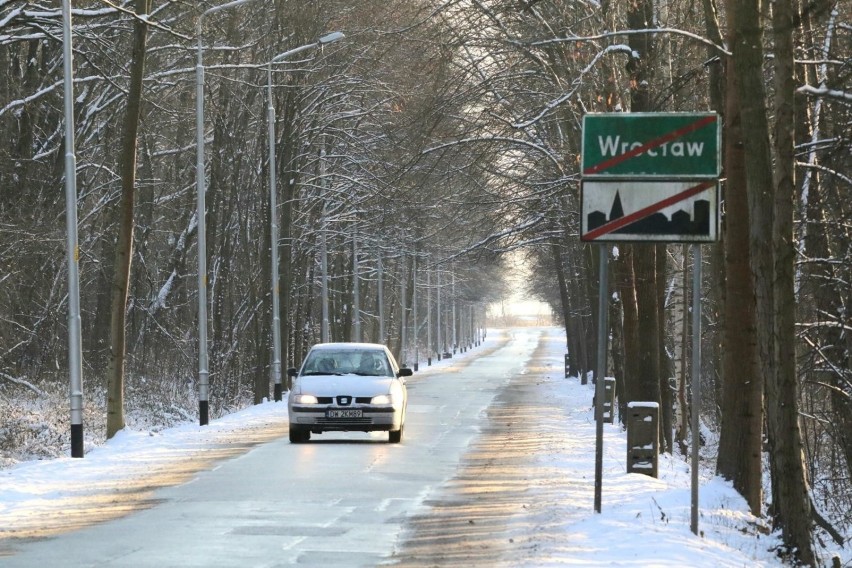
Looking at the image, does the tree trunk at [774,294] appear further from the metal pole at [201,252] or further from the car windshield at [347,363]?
the metal pole at [201,252]

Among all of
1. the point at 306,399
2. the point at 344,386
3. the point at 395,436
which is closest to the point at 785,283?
the point at 344,386

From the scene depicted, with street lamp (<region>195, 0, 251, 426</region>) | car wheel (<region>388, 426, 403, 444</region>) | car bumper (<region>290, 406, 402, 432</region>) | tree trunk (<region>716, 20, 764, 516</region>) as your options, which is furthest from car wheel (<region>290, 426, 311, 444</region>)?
tree trunk (<region>716, 20, 764, 516</region>)

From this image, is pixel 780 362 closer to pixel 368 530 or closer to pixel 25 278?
pixel 368 530

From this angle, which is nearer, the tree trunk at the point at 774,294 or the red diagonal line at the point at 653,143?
the red diagonal line at the point at 653,143

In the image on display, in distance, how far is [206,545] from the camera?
489 inches

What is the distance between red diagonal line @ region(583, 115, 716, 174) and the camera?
13156 millimetres

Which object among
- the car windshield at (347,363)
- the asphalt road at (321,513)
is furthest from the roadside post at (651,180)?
the car windshield at (347,363)

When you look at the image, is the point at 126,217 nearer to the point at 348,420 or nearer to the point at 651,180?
the point at 348,420

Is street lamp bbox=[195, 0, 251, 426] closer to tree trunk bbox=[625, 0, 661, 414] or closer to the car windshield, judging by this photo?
the car windshield

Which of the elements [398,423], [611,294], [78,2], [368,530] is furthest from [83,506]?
[611,294]

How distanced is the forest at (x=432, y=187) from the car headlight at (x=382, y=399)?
4.32 metres

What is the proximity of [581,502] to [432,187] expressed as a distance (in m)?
25.8

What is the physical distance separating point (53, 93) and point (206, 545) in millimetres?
25093

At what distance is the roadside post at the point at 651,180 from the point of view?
13.2 metres
